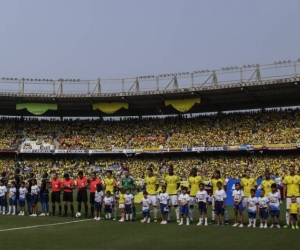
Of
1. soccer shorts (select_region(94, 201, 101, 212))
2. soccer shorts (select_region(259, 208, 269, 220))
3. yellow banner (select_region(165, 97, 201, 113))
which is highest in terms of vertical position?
yellow banner (select_region(165, 97, 201, 113))

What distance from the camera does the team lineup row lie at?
14.9m

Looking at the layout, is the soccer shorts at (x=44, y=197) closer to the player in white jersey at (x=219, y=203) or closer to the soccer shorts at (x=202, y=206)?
the soccer shorts at (x=202, y=206)

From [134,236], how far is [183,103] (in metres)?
31.8

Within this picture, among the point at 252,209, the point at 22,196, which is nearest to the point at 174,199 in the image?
the point at 252,209

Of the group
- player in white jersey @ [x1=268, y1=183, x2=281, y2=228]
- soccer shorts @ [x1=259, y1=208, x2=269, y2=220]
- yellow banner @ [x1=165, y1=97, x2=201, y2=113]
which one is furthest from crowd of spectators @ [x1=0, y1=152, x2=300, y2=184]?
soccer shorts @ [x1=259, y1=208, x2=269, y2=220]

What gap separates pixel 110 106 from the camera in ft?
152

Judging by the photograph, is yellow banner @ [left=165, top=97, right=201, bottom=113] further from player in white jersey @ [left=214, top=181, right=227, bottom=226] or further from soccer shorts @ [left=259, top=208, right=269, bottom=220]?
soccer shorts @ [left=259, top=208, right=269, bottom=220]

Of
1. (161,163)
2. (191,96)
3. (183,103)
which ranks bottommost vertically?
(161,163)

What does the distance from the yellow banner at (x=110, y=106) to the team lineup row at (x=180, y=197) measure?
26.9m

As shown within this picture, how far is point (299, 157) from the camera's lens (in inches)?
1476

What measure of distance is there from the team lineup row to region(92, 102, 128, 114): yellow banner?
2687 cm

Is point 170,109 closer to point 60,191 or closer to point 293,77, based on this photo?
point 293,77

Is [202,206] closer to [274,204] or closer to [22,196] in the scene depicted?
[274,204]

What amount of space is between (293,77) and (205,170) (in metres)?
11.6
